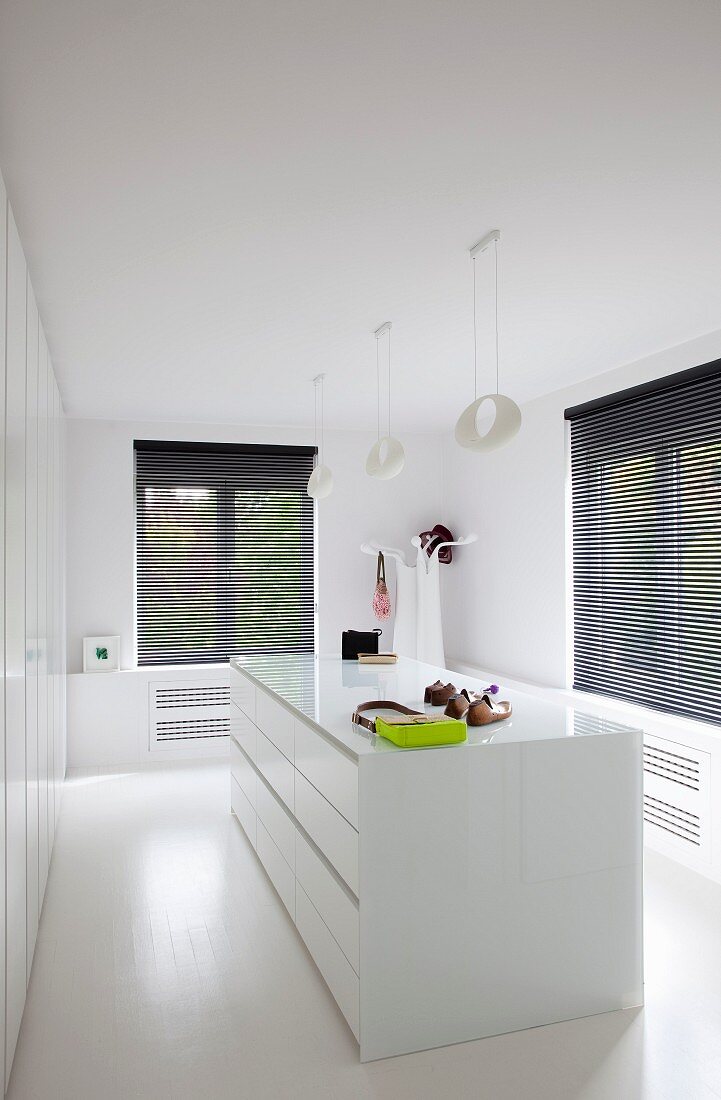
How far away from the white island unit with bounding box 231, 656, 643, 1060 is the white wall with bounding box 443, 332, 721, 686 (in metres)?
2.39

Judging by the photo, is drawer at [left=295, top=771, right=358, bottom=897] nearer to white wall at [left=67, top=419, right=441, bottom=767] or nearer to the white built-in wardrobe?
the white built-in wardrobe

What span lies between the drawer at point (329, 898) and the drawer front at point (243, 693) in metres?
1.08

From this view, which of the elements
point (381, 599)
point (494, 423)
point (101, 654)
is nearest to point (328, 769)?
point (494, 423)

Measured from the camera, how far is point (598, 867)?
2438mm

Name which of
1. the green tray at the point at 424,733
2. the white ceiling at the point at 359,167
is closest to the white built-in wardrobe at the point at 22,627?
the white ceiling at the point at 359,167

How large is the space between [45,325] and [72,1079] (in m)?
2.86

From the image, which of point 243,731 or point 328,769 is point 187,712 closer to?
point 243,731

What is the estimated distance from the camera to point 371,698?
10.1 feet

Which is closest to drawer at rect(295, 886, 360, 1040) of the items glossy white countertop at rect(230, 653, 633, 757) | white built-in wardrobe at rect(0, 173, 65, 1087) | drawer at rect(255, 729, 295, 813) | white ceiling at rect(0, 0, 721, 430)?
drawer at rect(255, 729, 295, 813)

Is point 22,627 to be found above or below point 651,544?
below

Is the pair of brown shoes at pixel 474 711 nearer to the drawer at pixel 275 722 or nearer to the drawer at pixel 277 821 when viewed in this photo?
the drawer at pixel 275 722

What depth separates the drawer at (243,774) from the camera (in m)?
3.96

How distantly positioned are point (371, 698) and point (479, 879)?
921mm

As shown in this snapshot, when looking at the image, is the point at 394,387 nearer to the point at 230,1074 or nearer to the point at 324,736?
the point at 324,736
